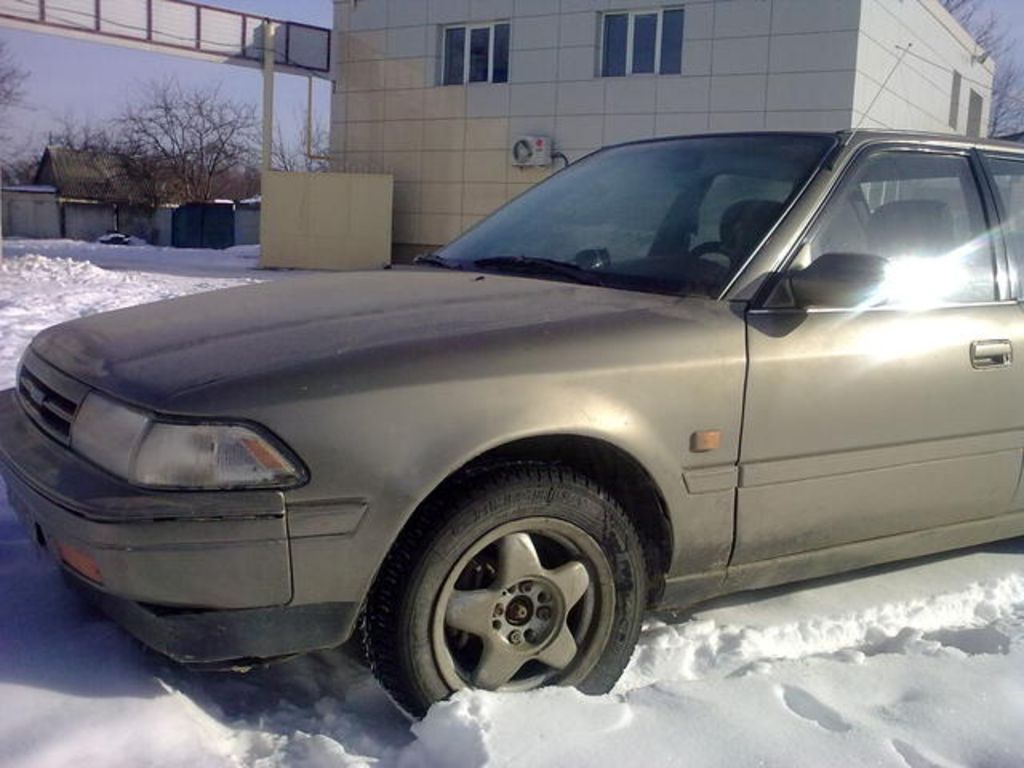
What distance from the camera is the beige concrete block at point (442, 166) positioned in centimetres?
1955

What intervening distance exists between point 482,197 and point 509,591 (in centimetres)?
1733

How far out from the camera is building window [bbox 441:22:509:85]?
18797 mm

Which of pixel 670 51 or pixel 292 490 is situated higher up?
pixel 670 51

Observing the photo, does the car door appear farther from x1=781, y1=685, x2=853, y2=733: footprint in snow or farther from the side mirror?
x1=781, y1=685, x2=853, y2=733: footprint in snow

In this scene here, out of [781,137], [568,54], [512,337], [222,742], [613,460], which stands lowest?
[222,742]

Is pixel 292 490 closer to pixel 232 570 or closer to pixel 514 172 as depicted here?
pixel 232 570

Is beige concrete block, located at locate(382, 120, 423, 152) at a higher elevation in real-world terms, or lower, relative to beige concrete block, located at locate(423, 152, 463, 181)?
higher

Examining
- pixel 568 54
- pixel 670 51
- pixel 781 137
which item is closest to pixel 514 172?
pixel 568 54

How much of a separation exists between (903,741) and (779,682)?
0.39 meters

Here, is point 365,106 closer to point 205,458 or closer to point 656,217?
point 656,217

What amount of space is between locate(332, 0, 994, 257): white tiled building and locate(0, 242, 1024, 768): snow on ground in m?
13.9

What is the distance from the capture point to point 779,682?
2.76 metres

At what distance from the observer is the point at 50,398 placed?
2742 mm

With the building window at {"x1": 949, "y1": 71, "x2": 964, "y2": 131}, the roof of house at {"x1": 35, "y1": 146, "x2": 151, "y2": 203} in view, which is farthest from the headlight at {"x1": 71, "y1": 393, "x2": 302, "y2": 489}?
the roof of house at {"x1": 35, "y1": 146, "x2": 151, "y2": 203}
